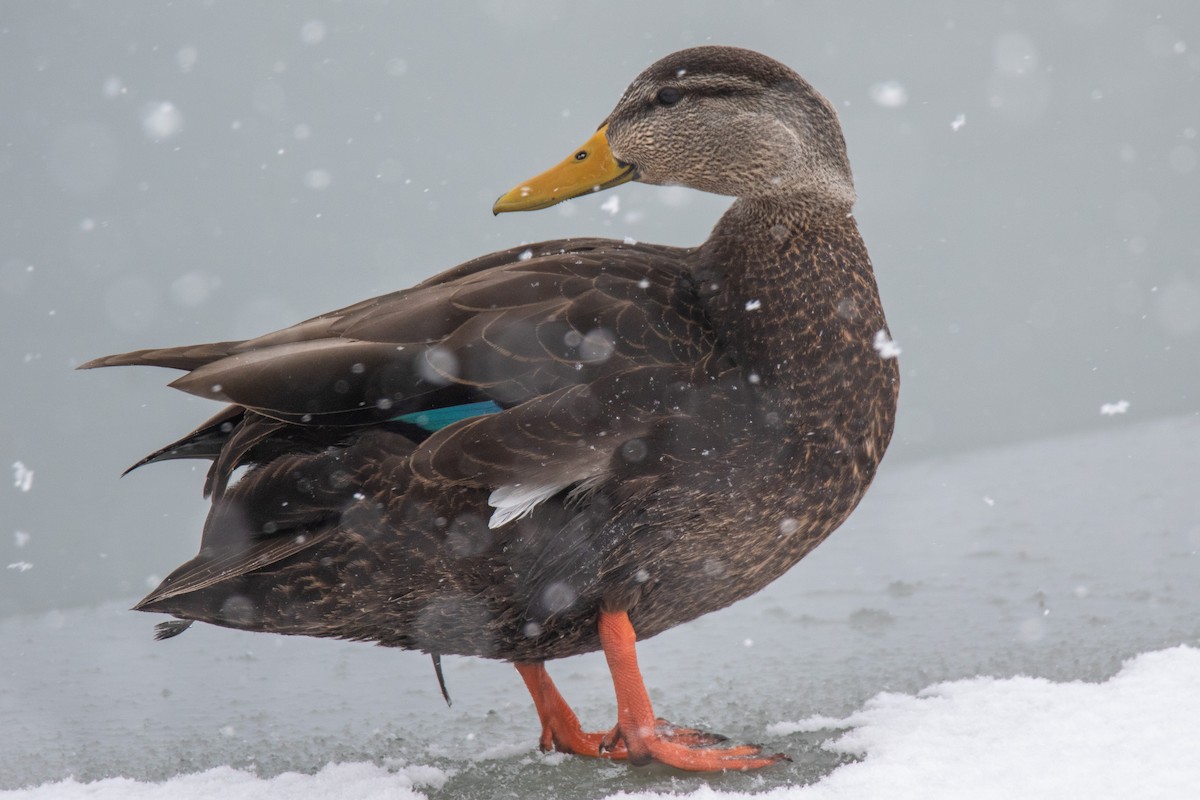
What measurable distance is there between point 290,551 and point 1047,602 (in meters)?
2.93

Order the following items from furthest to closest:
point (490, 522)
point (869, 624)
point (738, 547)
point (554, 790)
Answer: point (869, 624), point (554, 790), point (738, 547), point (490, 522)

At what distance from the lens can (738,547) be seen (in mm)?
2578

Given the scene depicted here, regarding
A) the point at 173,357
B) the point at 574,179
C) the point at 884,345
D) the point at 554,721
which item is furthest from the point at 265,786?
the point at 884,345

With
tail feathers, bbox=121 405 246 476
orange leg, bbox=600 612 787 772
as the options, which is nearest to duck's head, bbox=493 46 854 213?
tail feathers, bbox=121 405 246 476

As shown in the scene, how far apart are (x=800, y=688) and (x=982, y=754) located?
2.71 feet

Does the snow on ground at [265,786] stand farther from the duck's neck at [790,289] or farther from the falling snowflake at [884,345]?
the falling snowflake at [884,345]

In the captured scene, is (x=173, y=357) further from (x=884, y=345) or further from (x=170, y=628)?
(x=884, y=345)

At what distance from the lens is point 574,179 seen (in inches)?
108

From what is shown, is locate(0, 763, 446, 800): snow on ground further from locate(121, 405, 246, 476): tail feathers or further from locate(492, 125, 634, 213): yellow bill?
locate(492, 125, 634, 213): yellow bill

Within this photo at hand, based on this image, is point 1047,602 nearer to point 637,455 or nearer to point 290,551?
point 637,455

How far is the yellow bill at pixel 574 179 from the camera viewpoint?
8.95ft

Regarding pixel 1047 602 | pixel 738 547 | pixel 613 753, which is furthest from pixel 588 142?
pixel 1047 602

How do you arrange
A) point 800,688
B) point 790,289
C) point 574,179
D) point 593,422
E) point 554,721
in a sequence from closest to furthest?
1. point 593,422
2. point 790,289
3. point 574,179
4. point 554,721
5. point 800,688

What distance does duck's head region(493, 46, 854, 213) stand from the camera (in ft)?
8.77
